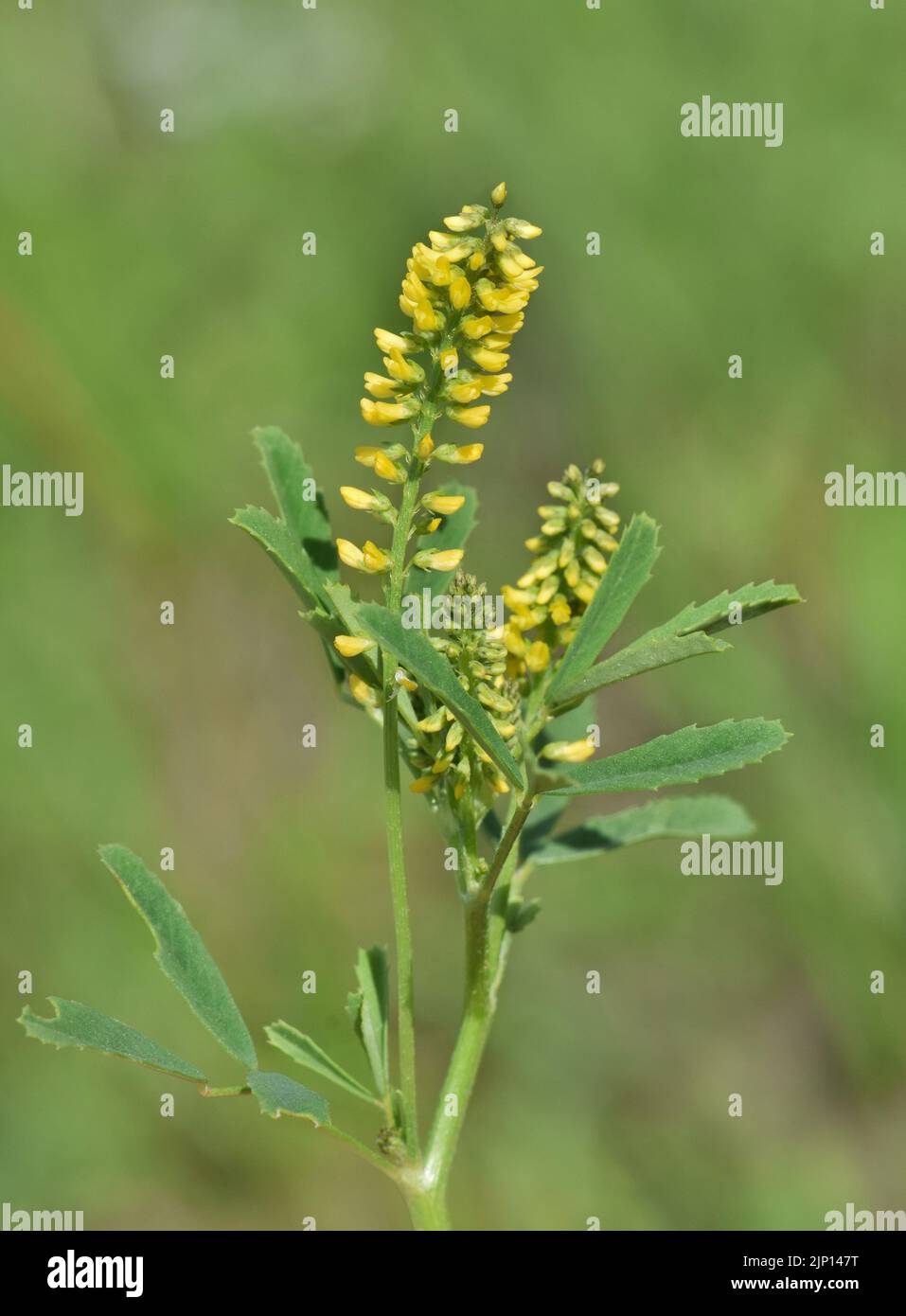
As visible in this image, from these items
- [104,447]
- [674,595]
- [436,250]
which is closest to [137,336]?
[104,447]

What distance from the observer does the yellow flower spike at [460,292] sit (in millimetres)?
1127

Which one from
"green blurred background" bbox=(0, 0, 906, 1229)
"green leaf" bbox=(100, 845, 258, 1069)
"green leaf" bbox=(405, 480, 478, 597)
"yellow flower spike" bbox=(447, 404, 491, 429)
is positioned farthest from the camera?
"green blurred background" bbox=(0, 0, 906, 1229)

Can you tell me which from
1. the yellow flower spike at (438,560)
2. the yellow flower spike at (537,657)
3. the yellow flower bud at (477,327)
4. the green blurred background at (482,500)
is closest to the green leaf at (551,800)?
the yellow flower spike at (537,657)

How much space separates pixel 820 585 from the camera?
4.45 meters

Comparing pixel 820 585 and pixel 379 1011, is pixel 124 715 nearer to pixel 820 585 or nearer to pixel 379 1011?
pixel 820 585

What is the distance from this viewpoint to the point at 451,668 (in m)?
1.11

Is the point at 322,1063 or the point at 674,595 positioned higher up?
the point at 674,595

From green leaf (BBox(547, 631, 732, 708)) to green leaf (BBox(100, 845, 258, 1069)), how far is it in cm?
56

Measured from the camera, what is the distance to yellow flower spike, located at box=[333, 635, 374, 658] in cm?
118

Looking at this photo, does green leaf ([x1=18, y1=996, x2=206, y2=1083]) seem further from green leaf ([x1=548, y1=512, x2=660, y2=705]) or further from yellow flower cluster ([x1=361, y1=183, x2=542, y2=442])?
yellow flower cluster ([x1=361, y1=183, x2=542, y2=442])

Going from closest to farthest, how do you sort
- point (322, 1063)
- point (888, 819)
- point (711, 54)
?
point (322, 1063)
point (888, 819)
point (711, 54)

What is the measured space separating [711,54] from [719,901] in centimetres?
318

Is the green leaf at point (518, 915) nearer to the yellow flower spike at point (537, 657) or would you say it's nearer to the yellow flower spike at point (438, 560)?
the yellow flower spike at point (537, 657)

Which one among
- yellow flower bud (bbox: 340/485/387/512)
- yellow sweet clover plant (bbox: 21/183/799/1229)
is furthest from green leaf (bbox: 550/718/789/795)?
yellow flower bud (bbox: 340/485/387/512)
